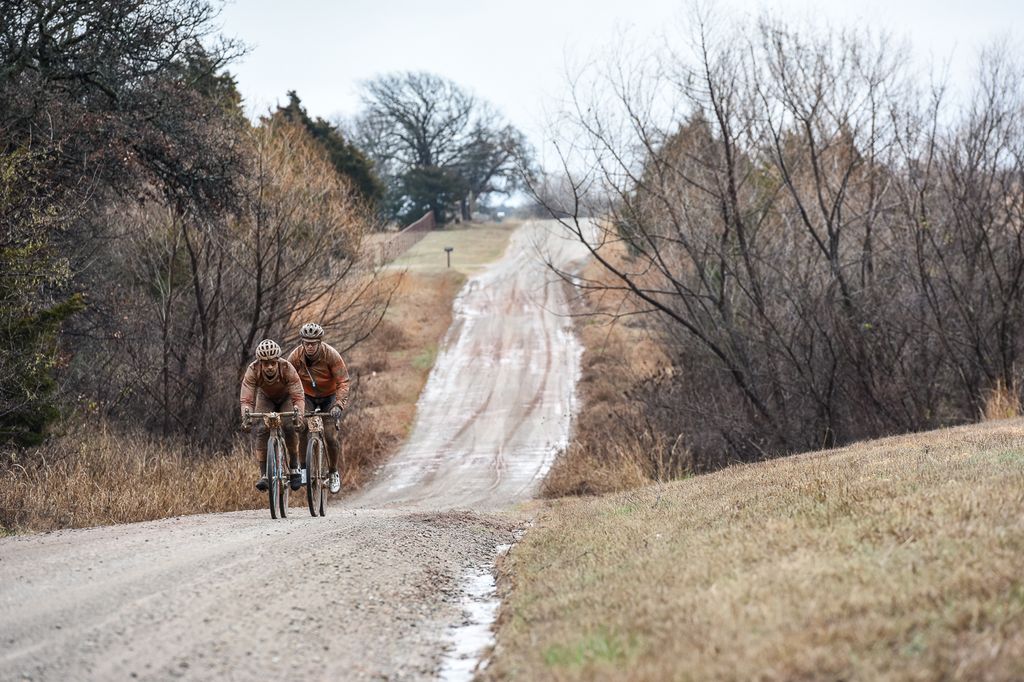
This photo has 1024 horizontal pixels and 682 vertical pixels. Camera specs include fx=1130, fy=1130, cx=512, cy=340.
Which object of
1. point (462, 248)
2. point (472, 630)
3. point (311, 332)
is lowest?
point (472, 630)

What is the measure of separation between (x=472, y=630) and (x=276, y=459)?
5350 millimetres

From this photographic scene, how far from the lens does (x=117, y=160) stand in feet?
69.9

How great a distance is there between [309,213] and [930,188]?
1458cm

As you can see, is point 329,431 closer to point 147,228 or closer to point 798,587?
point 798,587

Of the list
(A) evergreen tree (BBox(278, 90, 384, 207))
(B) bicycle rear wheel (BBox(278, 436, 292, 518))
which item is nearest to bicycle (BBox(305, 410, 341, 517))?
(B) bicycle rear wheel (BBox(278, 436, 292, 518))

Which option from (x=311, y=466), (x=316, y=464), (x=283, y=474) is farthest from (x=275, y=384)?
(x=316, y=464)

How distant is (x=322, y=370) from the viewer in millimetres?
13789

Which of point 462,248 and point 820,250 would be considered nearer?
point 820,250

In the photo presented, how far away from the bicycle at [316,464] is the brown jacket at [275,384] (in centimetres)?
37

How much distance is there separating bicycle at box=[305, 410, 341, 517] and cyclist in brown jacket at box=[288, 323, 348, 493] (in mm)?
150

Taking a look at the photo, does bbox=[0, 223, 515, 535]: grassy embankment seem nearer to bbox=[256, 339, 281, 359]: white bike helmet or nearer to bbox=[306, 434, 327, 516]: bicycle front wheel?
bbox=[306, 434, 327, 516]: bicycle front wheel

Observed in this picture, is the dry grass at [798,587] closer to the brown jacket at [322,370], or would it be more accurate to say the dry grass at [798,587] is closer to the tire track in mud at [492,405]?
the brown jacket at [322,370]

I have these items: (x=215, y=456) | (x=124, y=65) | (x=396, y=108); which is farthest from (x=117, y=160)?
(x=396, y=108)

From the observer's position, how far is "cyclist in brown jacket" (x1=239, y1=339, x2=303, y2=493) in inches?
500
